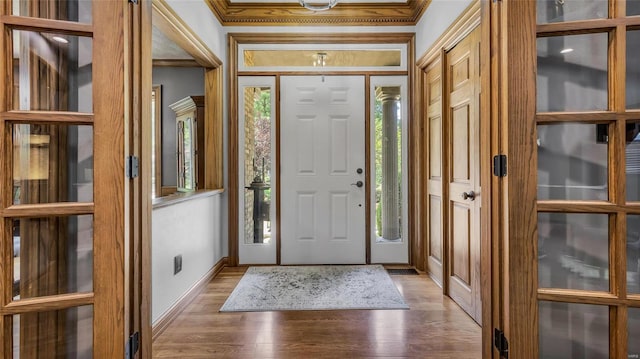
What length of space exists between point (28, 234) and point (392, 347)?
186cm

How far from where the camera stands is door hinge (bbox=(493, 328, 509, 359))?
1.30 meters

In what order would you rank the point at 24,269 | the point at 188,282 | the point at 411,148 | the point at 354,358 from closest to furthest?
the point at 24,269 < the point at 354,358 < the point at 188,282 < the point at 411,148

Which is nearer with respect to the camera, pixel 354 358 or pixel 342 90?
pixel 354 358

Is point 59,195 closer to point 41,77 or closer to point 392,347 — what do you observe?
point 41,77

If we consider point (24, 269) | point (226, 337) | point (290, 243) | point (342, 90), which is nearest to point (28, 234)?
point (24, 269)

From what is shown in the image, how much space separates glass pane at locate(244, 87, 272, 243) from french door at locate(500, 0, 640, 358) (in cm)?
267

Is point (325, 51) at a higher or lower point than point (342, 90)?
higher

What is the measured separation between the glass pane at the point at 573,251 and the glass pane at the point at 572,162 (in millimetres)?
86

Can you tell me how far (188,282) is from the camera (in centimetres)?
267

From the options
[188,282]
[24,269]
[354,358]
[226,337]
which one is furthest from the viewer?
[188,282]

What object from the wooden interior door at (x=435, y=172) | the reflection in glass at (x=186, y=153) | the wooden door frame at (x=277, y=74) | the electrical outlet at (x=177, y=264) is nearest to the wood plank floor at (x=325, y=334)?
the electrical outlet at (x=177, y=264)

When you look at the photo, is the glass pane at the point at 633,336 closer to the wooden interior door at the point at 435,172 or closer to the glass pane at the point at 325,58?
the wooden interior door at the point at 435,172

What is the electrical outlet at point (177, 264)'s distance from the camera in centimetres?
244

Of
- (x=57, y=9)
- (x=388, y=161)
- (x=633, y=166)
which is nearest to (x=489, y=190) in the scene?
(x=633, y=166)
